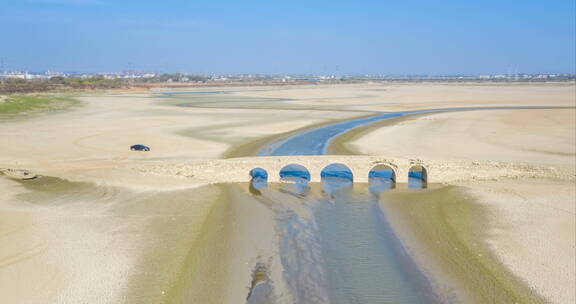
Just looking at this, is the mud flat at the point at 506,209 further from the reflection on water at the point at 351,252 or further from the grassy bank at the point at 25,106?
the grassy bank at the point at 25,106

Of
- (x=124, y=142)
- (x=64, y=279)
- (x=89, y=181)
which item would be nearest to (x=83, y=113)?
(x=124, y=142)

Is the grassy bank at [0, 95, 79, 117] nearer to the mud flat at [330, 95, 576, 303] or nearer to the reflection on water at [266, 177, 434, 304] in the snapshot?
the mud flat at [330, 95, 576, 303]

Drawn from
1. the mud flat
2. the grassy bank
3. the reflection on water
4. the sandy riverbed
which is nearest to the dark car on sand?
the sandy riverbed

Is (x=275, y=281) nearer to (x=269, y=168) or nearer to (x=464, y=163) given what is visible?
(x=269, y=168)

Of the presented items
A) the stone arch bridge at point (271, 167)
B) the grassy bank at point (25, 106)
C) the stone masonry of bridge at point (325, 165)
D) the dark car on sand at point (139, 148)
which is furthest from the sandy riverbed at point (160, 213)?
the grassy bank at point (25, 106)

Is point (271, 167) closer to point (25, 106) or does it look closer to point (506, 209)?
point (506, 209)

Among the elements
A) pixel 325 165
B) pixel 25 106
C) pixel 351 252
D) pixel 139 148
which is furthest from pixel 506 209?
pixel 25 106
